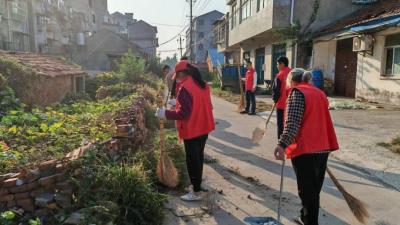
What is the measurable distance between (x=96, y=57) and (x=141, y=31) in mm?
27702

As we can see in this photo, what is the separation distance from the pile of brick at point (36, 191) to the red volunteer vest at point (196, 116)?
139 cm

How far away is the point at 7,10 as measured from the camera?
25.7 metres

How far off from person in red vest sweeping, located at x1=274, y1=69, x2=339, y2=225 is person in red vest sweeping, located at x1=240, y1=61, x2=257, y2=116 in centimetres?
728

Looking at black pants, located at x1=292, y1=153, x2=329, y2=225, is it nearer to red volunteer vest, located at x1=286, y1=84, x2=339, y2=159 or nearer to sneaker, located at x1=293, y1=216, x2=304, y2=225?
red volunteer vest, located at x1=286, y1=84, x2=339, y2=159

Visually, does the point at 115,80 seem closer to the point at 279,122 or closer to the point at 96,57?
the point at 279,122

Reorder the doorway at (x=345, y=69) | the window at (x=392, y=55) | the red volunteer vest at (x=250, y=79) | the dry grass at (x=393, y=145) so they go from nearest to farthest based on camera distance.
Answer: the dry grass at (x=393, y=145), the red volunteer vest at (x=250, y=79), the window at (x=392, y=55), the doorway at (x=345, y=69)

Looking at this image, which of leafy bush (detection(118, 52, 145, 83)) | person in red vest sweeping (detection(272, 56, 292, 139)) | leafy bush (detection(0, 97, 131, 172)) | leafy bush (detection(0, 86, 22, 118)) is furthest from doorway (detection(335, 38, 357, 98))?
leafy bush (detection(0, 86, 22, 118))

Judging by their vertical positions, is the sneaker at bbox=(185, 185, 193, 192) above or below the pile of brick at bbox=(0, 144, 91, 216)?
below

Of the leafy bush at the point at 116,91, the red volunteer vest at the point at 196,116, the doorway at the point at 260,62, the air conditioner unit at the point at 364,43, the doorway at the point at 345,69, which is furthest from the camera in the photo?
the doorway at the point at 260,62

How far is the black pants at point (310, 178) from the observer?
3281 millimetres

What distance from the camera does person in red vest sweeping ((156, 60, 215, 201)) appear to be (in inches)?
159

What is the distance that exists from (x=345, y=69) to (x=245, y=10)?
10217 millimetres

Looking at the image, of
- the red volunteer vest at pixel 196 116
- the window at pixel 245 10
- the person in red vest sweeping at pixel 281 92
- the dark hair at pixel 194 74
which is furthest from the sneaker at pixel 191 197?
the window at pixel 245 10

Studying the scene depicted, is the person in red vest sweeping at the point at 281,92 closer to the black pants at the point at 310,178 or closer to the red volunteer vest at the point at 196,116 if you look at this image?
the red volunteer vest at the point at 196,116
